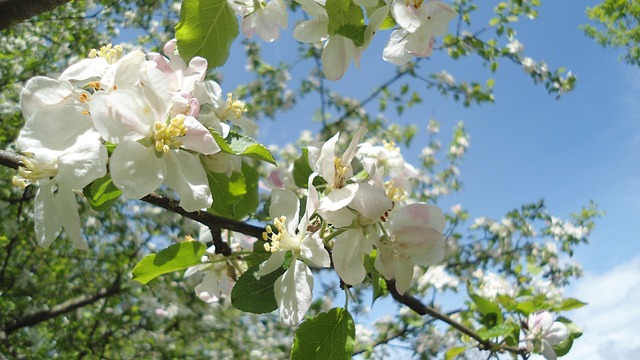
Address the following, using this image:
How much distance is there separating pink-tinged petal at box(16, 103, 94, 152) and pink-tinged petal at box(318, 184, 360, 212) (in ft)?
0.99

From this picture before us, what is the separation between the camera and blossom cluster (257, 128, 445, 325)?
0.77 meters

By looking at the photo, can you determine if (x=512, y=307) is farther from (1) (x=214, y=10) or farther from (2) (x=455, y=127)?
(2) (x=455, y=127)

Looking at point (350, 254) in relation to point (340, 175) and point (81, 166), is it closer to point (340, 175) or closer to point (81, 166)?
point (340, 175)

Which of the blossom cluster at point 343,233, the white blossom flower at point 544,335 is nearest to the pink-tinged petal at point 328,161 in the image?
the blossom cluster at point 343,233

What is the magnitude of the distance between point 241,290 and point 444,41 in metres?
3.61

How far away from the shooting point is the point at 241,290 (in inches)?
34.3

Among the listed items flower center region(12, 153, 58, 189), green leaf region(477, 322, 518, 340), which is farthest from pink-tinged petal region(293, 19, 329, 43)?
green leaf region(477, 322, 518, 340)

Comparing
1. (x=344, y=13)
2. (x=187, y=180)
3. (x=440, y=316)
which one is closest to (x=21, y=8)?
(x=187, y=180)

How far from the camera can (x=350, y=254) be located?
0.78m

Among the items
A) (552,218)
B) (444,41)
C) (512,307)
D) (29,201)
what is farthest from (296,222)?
(552,218)

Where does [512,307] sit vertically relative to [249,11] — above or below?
below

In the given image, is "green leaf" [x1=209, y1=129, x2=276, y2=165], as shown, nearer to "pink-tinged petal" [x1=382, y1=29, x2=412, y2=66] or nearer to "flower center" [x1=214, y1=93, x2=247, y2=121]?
"flower center" [x1=214, y1=93, x2=247, y2=121]

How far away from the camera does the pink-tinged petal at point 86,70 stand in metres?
0.73

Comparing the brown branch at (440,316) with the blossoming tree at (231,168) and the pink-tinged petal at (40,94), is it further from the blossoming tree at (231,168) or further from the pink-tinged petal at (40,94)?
the pink-tinged petal at (40,94)
